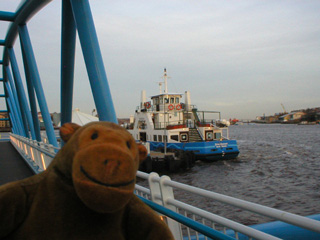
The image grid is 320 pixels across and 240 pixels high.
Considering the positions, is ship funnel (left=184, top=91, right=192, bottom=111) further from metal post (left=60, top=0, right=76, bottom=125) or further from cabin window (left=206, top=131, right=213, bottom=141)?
metal post (left=60, top=0, right=76, bottom=125)

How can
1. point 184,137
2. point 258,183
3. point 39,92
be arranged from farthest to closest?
point 184,137 → point 258,183 → point 39,92

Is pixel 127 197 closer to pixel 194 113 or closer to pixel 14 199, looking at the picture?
pixel 14 199

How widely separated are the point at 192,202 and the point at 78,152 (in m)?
12.0

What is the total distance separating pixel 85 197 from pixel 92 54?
12.1 ft

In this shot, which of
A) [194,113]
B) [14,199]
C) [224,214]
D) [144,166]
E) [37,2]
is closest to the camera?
[14,199]

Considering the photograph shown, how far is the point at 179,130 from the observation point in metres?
23.6

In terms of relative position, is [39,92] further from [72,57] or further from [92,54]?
[92,54]

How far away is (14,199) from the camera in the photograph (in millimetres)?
1446

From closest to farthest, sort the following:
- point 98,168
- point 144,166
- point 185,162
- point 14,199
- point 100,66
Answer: point 98,168, point 14,199, point 100,66, point 144,166, point 185,162

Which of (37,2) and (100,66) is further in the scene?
(37,2)

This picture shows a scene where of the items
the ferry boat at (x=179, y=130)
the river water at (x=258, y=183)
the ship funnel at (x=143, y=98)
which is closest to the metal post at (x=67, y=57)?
the river water at (x=258, y=183)

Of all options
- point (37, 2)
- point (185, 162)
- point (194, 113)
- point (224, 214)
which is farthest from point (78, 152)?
point (194, 113)

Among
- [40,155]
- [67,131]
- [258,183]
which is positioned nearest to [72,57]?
[40,155]

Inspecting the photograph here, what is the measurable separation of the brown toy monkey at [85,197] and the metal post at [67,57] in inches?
183
